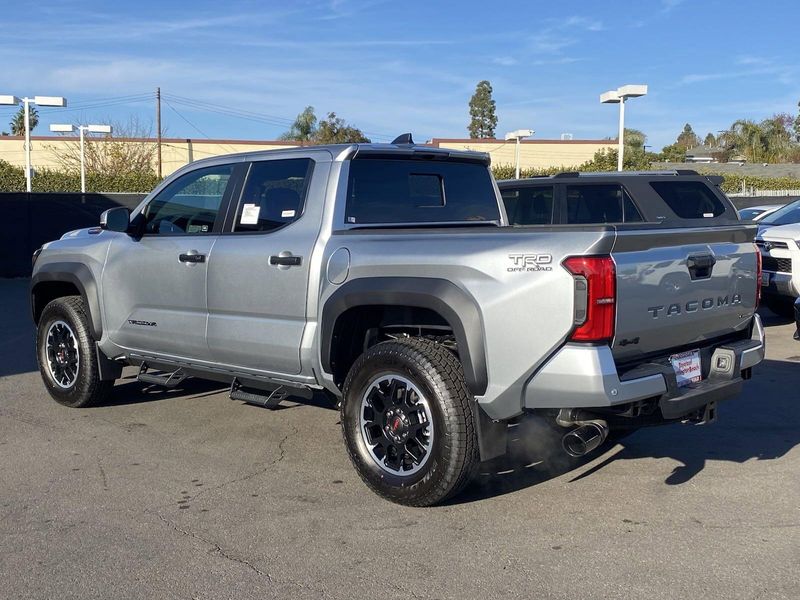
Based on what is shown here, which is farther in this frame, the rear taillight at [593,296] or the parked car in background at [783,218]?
the parked car in background at [783,218]

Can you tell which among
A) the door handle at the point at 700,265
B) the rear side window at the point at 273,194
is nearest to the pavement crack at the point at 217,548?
the rear side window at the point at 273,194

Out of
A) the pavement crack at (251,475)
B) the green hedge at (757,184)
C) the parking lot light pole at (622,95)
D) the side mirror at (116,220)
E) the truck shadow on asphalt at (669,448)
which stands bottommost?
the pavement crack at (251,475)

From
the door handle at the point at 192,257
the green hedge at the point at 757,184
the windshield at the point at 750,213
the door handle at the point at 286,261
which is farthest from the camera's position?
the green hedge at the point at 757,184

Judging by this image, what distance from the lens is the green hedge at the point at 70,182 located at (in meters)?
44.8

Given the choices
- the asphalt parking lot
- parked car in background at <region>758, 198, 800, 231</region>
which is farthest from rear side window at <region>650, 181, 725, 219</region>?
the asphalt parking lot

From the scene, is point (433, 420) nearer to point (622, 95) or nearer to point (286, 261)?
point (286, 261)

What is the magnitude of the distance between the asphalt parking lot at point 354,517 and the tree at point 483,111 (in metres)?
78.2

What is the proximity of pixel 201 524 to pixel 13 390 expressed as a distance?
4.09 m

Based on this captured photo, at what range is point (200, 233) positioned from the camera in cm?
614

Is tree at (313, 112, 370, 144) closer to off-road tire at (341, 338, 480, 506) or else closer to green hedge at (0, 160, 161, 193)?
green hedge at (0, 160, 161, 193)

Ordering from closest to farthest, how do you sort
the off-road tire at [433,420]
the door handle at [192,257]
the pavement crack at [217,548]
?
the pavement crack at [217,548]
the off-road tire at [433,420]
the door handle at [192,257]

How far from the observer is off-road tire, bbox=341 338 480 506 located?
459cm

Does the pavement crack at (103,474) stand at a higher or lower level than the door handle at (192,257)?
lower

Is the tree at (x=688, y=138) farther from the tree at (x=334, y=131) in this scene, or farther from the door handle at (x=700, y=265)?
the door handle at (x=700, y=265)
